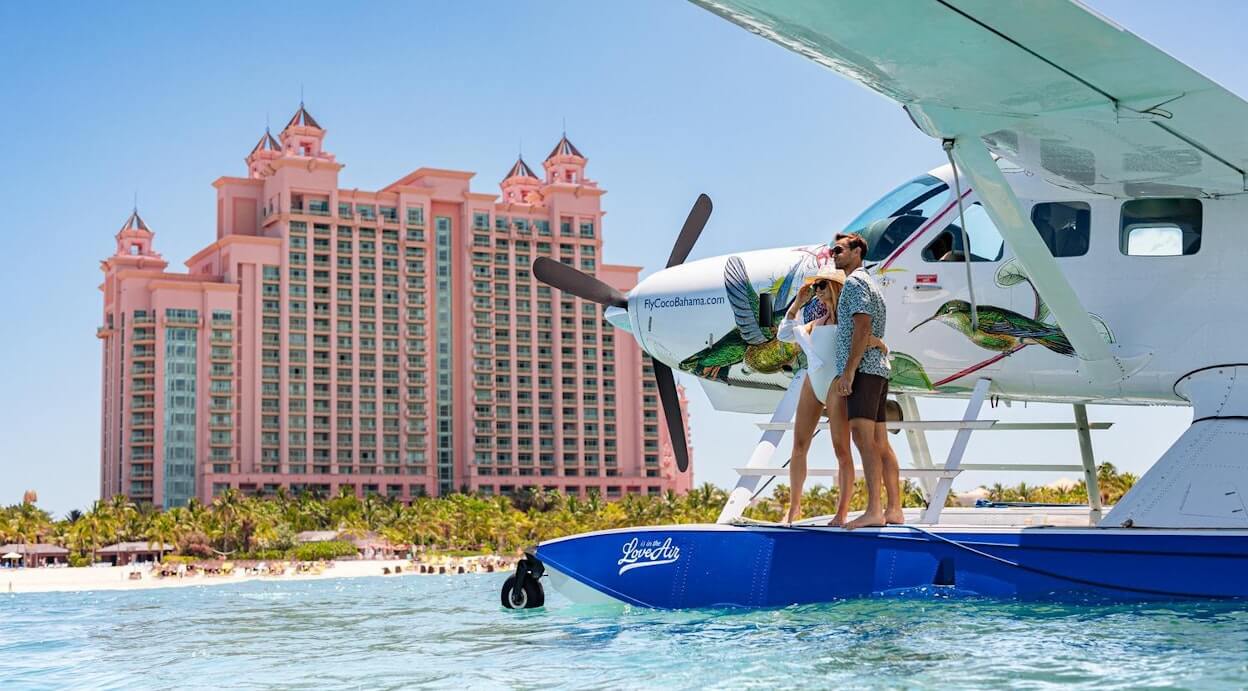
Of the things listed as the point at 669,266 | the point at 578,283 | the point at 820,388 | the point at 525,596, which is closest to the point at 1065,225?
the point at 820,388

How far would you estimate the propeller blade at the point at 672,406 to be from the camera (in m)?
12.4

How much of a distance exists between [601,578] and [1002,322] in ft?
11.3

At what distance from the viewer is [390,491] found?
115312 millimetres

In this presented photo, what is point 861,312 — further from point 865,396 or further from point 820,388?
point 820,388

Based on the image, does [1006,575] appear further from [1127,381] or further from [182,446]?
[182,446]

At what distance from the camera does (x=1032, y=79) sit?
6961 mm

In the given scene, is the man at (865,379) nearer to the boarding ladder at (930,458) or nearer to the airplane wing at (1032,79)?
the boarding ladder at (930,458)

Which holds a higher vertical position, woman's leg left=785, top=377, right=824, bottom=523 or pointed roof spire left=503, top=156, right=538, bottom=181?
pointed roof spire left=503, top=156, right=538, bottom=181

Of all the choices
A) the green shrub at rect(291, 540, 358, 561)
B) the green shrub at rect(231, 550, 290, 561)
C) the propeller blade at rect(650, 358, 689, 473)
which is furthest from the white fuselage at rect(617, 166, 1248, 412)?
the green shrub at rect(231, 550, 290, 561)

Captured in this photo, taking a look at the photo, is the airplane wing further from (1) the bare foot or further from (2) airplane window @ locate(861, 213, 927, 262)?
(1) the bare foot

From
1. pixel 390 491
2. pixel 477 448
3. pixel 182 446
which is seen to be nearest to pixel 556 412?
pixel 477 448

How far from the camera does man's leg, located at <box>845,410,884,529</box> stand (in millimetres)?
8680

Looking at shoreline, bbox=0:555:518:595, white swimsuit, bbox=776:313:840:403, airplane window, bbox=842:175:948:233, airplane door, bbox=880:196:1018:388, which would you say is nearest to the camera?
white swimsuit, bbox=776:313:840:403

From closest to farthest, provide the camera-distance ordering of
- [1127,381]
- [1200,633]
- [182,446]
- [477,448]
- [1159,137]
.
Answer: [1200,633] < [1159,137] < [1127,381] < [182,446] < [477,448]
